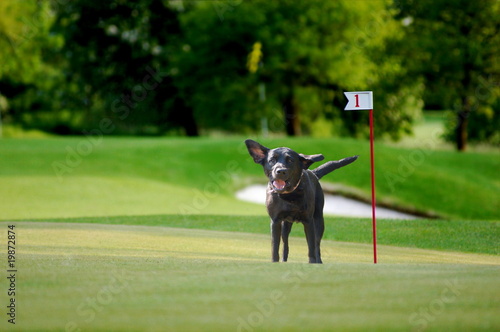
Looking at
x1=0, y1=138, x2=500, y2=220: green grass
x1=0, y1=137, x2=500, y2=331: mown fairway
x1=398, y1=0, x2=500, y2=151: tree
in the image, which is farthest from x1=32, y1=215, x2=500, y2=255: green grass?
x1=398, y1=0, x2=500, y2=151: tree

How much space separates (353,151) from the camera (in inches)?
1180

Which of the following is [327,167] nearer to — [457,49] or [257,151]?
[257,151]

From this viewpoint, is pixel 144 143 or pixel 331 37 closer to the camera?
pixel 144 143

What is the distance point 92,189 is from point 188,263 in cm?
1726

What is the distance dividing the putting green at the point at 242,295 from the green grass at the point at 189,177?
13948 mm

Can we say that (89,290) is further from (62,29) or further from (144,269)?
(62,29)

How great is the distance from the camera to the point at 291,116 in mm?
45375

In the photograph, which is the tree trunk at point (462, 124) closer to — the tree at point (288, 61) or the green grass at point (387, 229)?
the tree at point (288, 61)

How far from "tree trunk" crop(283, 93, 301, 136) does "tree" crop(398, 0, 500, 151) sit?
8.89m

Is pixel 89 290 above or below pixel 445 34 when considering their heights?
below

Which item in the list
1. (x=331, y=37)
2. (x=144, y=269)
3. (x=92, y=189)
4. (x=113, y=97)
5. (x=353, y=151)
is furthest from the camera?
(x=113, y=97)

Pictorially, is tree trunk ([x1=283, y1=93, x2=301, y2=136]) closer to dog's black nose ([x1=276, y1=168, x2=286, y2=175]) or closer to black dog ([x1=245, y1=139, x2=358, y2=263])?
black dog ([x1=245, y1=139, x2=358, y2=263])

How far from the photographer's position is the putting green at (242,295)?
18.4ft

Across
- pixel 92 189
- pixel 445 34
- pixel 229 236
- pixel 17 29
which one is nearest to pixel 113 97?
pixel 17 29
